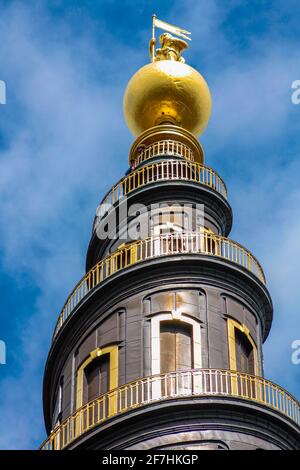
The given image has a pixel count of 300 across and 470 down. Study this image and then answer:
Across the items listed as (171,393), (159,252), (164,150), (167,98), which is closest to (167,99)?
(167,98)

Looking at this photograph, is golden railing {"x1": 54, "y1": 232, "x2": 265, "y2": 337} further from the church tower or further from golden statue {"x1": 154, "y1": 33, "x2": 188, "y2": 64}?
golden statue {"x1": 154, "y1": 33, "x2": 188, "y2": 64}

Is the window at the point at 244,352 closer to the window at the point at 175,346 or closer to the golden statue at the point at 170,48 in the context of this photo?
the window at the point at 175,346

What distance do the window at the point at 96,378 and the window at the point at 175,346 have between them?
2148mm

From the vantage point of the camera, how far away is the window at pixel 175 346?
56.8 m

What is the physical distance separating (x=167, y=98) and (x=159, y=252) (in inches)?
564

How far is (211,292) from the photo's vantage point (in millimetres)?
59312

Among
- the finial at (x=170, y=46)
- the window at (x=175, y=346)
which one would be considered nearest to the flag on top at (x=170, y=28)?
the finial at (x=170, y=46)

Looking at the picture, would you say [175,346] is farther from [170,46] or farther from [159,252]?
[170,46]

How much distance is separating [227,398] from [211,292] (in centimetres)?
653
